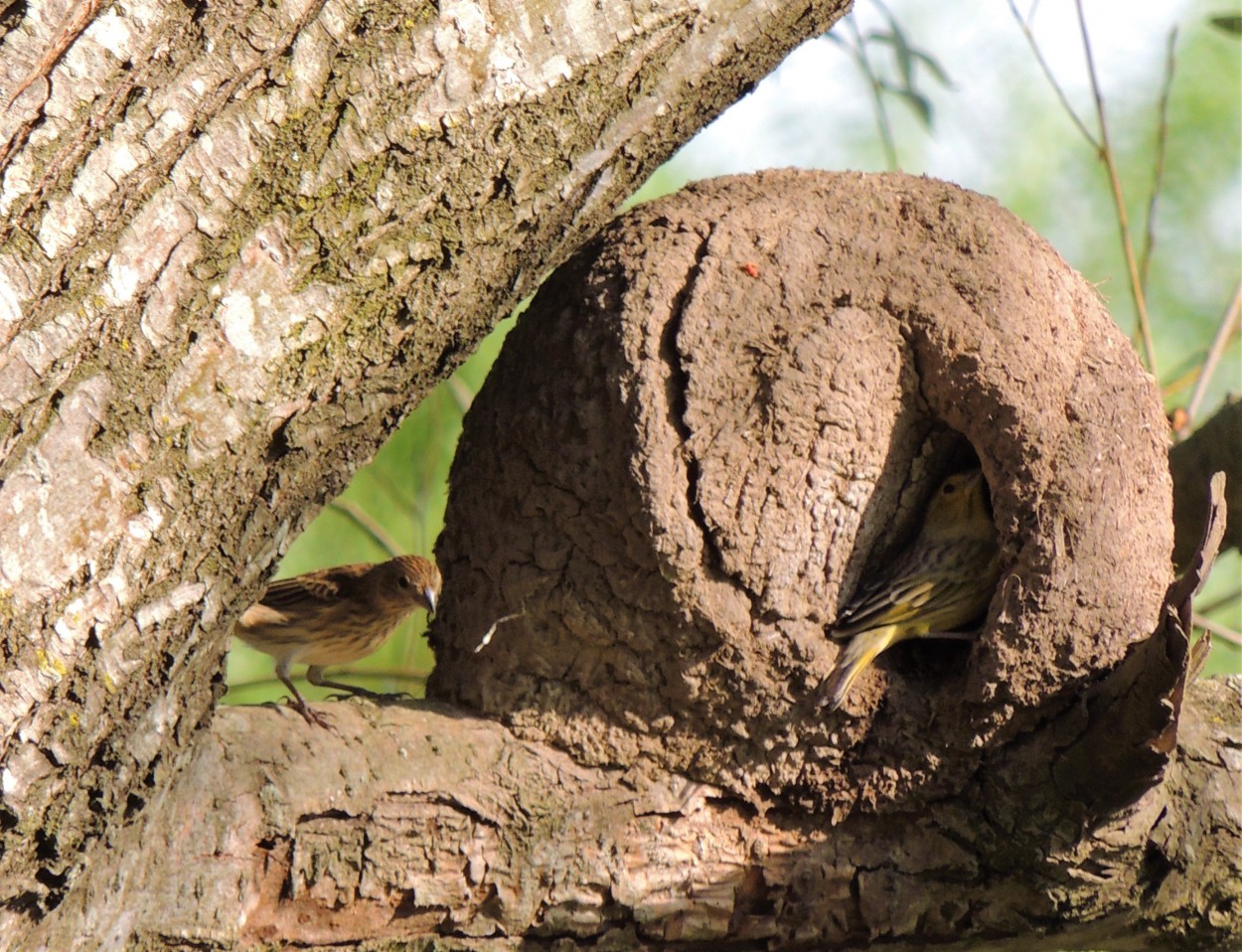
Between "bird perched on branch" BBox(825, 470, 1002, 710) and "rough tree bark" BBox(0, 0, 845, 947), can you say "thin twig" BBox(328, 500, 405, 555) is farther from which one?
"rough tree bark" BBox(0, 0, 845, 947)

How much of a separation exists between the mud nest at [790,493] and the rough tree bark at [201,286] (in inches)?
32.0

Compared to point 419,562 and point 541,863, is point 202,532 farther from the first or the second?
point 419,562

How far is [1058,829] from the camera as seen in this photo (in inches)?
138

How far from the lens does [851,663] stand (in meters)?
3.59

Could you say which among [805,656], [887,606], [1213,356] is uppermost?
[1213,356]

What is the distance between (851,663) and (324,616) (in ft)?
6.78

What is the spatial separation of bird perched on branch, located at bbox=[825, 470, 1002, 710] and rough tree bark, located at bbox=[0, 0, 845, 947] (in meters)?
1.43

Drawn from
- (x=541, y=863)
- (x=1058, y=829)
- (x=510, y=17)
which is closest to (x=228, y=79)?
(x=510, y=17)

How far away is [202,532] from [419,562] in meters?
1.86

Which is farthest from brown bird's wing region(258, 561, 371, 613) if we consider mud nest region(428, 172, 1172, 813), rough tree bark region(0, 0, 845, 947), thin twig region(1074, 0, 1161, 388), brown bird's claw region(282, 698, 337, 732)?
thin twig region(1074, 0, 1161, 388)

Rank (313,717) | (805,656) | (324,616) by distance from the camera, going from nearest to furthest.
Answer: (313,717), (805,656), (324,616)

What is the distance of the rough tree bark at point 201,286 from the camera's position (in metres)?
2.25

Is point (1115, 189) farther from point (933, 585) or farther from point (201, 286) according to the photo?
point (201, 286)

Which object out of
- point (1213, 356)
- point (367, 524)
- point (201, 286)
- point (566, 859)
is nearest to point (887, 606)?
point (566, 859)
